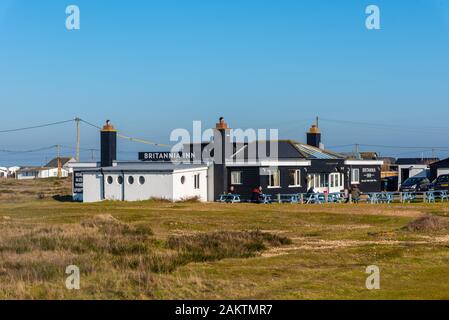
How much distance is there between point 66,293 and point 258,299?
3906mm

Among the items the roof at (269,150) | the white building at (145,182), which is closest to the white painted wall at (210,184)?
the white building at (145,182)

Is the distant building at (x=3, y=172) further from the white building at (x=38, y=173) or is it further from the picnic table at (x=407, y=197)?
the picnic table at (x=407, y=197)

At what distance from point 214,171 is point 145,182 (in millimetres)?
5761

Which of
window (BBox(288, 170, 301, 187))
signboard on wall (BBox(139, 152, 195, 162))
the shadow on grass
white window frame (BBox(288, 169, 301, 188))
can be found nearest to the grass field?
Answer: window (BBox(288, 170, 301, 187))

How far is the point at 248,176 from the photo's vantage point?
4931cm

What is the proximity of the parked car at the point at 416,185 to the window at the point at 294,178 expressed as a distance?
12314 millimetres

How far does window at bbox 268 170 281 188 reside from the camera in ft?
163

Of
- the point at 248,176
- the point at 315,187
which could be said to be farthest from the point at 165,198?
the point at 315,187

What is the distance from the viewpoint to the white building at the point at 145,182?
46844 millimetres

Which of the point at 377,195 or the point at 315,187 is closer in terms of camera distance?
the point at 377,195

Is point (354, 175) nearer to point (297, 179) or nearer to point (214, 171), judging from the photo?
point (297, 179)

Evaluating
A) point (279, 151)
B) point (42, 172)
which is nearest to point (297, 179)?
point (279, 151)
